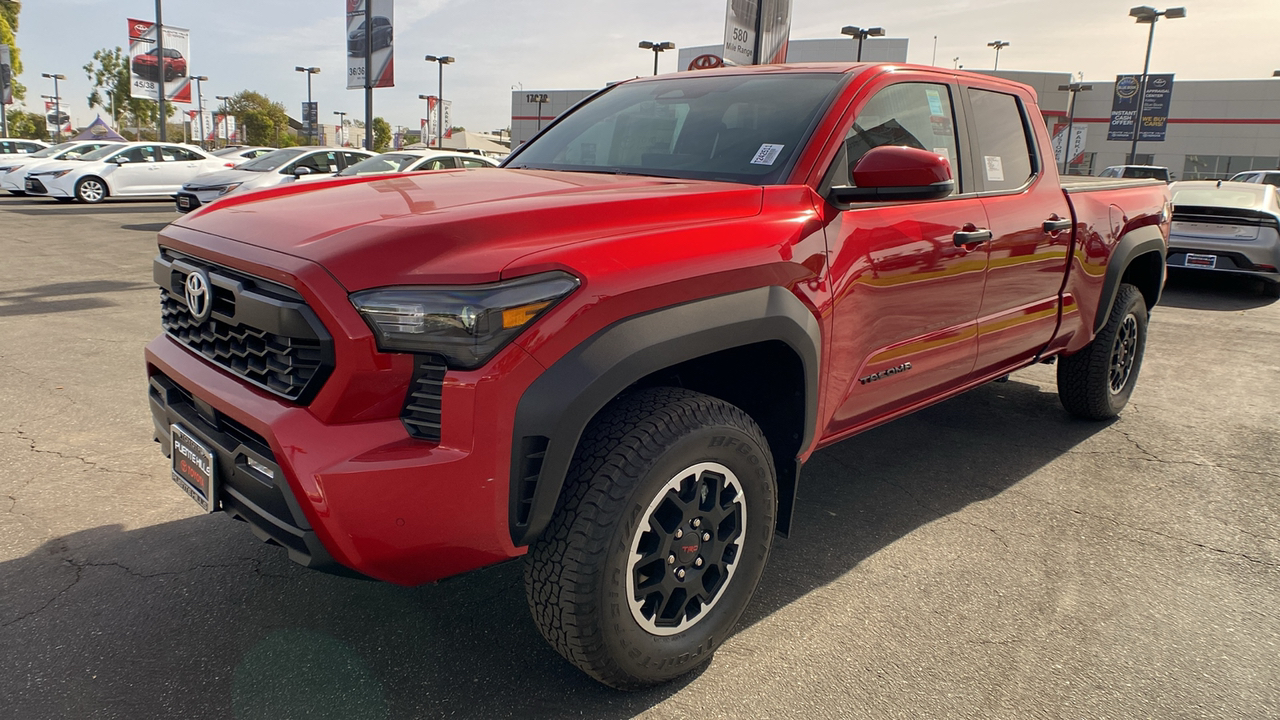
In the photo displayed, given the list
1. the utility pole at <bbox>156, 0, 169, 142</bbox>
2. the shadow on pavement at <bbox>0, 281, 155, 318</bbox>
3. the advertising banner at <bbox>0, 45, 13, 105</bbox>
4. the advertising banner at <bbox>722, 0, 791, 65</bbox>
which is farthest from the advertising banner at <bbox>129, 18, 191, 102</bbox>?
the advertising banner at <bbox>722, 0, 791, 65</bbox>

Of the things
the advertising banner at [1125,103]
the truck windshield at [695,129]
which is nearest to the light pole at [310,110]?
the advertising banner at [1125,103]

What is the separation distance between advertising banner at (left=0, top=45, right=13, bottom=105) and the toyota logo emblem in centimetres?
5280

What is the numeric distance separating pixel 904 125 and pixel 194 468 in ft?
8.94

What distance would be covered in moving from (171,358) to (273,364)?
68cm

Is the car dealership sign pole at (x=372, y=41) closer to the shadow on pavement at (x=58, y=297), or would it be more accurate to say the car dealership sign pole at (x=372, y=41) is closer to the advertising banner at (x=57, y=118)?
the shadow on pavement at (x=58, y=297)

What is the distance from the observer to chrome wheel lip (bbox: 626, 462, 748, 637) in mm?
2240

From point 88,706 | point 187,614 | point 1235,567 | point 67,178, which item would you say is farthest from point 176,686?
point 67,178

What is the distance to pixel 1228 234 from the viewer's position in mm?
10234

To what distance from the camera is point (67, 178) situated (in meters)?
20.3

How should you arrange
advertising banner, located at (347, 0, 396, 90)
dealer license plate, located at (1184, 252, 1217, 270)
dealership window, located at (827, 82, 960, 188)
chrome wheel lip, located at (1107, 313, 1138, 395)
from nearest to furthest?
dealership window, located at (827, 82, 960, 188) < chrome wheel lip, located at (1107, 313, 1138, 395) < dealer license plate, located at (1184, 252, 1217, 270) < advertising banner, located at (347, 0, 396, 90)

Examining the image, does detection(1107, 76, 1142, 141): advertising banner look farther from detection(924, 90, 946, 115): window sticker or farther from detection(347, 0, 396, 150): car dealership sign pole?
detection(924, 90, 946, 115): window sticker

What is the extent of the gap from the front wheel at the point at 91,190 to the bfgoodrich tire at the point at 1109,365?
74.0ft

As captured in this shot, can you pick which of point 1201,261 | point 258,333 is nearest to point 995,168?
point 258,333

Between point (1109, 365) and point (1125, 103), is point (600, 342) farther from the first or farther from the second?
point (1125, 103)
